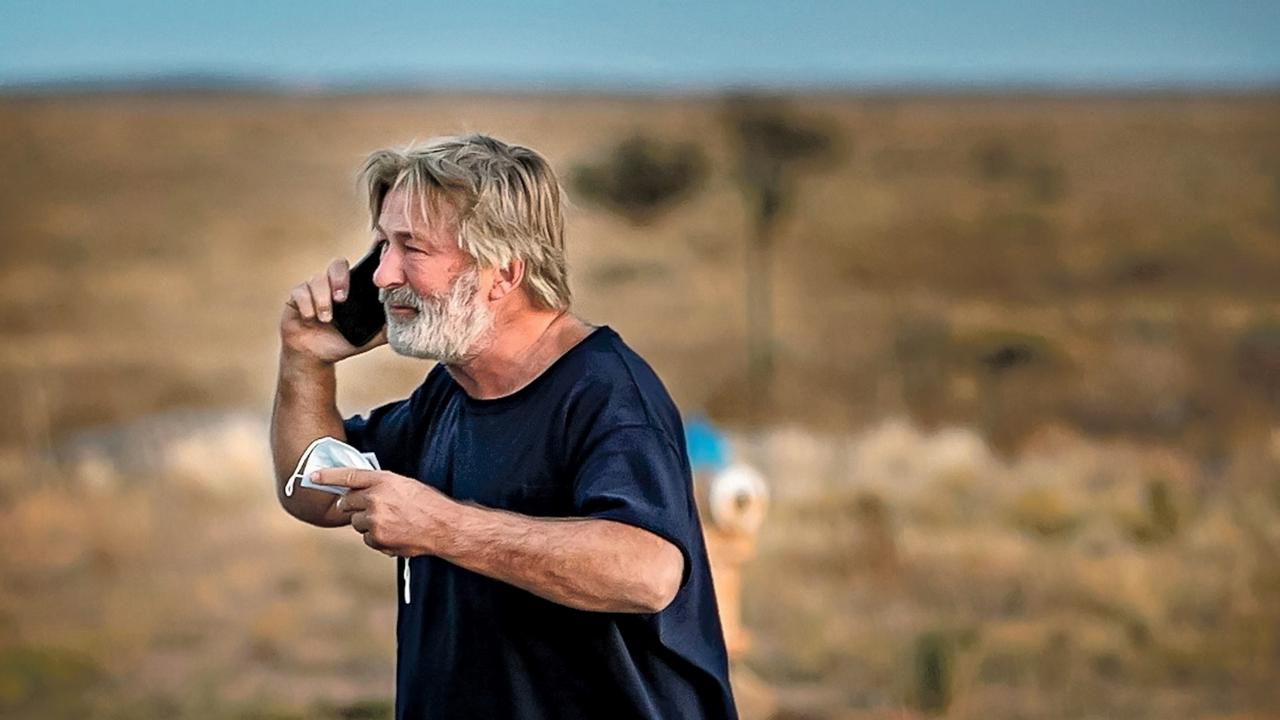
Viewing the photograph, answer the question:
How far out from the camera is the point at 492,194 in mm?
3340

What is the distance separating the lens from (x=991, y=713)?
974 cm

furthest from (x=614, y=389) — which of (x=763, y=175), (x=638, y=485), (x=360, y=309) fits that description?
(x=763, y=175)

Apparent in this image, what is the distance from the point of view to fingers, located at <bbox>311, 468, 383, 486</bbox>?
312 centimetres

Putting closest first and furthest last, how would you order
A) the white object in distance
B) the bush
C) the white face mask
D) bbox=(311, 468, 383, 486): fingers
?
bbox=(311, 468, 383, 486): fingers, the white face mask, the white object in distance, the bush

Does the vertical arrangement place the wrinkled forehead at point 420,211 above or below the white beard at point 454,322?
above

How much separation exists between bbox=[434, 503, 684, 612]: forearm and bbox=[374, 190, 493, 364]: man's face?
415 millimetres

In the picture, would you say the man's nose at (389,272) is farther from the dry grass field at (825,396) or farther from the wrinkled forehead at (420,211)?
the dry grass field at (825,396)

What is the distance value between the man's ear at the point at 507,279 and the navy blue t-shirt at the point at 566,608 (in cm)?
16

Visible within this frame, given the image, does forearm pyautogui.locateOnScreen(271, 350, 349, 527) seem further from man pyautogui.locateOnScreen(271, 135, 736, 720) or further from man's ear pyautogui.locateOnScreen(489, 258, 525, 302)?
man's ear pyautogui.locateOnScreen(489, 258, 525, 302)

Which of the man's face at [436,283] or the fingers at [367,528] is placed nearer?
the fingers at [367,528]

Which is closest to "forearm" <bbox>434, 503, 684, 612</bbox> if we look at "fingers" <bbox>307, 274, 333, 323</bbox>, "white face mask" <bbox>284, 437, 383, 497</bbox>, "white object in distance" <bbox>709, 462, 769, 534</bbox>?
"white face mask" <bbox>284, 437, 383, 497</bbox>

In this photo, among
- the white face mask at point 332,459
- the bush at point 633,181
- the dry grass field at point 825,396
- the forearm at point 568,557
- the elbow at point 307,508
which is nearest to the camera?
the forearm at point 568,557

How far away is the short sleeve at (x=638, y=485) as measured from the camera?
3059mm

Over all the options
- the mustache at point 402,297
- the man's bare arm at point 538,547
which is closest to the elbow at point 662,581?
the man's bare arm at point 538,547
